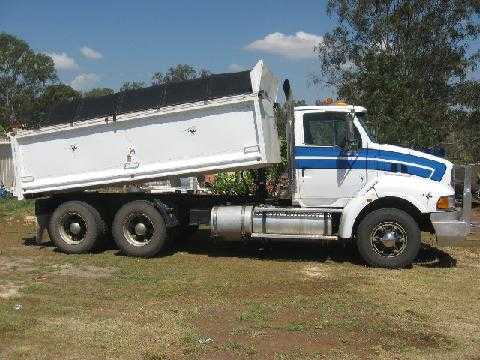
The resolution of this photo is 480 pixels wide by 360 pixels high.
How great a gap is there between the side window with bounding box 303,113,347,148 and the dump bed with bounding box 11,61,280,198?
0.73 meters

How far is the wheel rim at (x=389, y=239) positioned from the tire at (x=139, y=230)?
12.2 ft

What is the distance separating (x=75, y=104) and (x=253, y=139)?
353 cm

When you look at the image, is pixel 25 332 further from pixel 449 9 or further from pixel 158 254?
pixel 449 9

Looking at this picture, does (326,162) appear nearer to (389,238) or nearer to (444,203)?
(389,238)

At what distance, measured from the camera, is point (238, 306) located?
7098mm

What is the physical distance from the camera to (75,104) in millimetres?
10531

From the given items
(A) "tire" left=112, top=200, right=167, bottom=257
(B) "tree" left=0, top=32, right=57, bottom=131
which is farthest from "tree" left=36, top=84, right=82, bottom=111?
(A) "tire" left=112, top=200, right=167, bottom=257

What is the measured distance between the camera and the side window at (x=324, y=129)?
955 cm

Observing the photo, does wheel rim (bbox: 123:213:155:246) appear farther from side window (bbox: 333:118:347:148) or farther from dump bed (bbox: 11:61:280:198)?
side window (bbox: 333:118:347:148)

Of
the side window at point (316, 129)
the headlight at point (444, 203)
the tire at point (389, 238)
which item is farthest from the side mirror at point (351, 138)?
the headlight at point (444, 203)

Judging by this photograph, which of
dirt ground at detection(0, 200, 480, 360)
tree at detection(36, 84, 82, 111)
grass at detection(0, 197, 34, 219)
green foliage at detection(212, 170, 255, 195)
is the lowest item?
dirt ground at detection(0, 200, 480, 360)

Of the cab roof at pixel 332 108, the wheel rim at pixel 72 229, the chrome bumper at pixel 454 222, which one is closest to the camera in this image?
the chrome bumper at pixel 454 222

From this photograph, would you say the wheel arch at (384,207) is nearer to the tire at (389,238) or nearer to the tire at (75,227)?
the tire at (389,238)

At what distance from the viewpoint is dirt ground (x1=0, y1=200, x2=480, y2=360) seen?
5.59 metres
